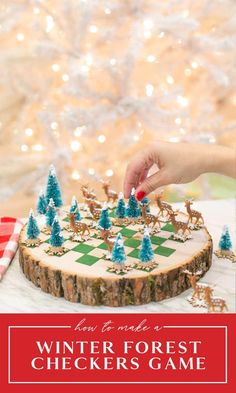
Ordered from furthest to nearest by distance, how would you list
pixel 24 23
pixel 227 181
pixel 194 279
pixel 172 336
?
pixel 227 181 < pixel 24 23 < pixel 194 279 < pixel 172 336

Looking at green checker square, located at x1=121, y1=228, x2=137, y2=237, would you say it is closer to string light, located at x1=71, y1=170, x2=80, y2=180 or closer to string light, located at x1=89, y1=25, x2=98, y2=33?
Result: string light, located at x1=71, y1=170, x2=80, y2=180

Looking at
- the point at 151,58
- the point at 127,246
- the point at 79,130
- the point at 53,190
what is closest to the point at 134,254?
the point at 127,246

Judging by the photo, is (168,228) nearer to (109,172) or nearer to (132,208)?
(132,208)

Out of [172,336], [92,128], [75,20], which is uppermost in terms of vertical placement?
[75,20]

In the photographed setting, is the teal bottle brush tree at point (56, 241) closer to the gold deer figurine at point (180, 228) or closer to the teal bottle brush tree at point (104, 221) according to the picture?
the teal bottle brush tree at point (104, 221)

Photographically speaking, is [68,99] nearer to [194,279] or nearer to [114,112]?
[114,112]

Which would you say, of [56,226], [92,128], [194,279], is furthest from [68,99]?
[194,279]

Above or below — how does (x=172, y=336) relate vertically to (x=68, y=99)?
below

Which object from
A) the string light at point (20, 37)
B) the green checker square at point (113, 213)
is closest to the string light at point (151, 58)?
the string light at point (20, 37)
